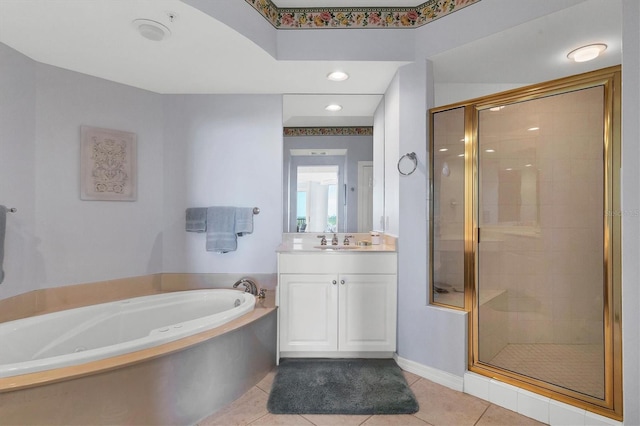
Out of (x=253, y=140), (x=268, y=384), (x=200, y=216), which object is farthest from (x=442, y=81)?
(x=268, y=384)

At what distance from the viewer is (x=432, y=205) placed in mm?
2061

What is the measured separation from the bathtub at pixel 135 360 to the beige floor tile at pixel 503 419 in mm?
1353

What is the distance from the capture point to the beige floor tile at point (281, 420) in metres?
1.54

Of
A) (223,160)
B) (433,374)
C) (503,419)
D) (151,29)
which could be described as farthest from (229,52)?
(503,419)

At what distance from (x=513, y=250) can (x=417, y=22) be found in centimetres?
172

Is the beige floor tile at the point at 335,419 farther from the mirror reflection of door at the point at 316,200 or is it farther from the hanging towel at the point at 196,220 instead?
the hanging towel at the point at 196,220

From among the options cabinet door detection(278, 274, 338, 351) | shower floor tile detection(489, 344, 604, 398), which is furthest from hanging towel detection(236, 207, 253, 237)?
shower floor tile detection(489, 344, 604, 398)

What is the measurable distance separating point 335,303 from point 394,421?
0.78 meters

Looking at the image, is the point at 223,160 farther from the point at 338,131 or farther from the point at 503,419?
the point at 503,419

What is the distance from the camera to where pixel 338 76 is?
7.37ft

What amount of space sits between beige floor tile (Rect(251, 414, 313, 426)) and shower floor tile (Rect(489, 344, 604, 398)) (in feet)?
4.01

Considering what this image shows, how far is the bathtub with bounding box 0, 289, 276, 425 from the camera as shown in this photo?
1.21 meters

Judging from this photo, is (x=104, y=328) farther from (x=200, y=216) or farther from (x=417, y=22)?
(x=417, y=22)

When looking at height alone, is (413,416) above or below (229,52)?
below
